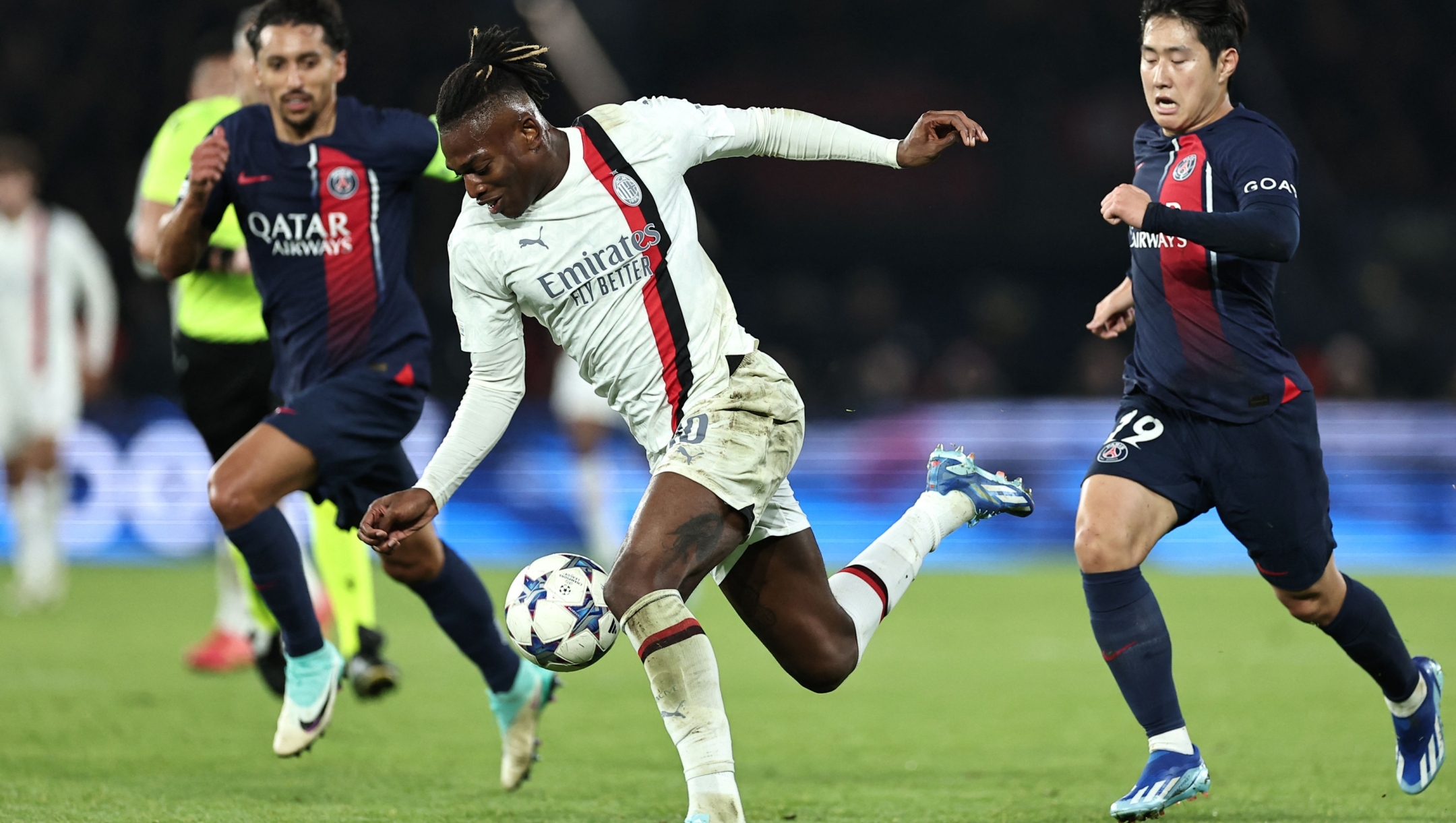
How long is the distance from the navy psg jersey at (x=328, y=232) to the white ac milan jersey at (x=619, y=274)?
1.25 m

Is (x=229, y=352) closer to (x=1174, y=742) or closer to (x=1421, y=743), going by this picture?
(x=1174, y=742)

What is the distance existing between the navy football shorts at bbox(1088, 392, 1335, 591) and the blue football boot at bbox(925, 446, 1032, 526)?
39 centimetres

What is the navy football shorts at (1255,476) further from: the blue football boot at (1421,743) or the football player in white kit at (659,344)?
the football player in white kit at (659,344)

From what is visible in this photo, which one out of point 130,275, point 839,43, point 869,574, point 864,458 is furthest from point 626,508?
point 869,574

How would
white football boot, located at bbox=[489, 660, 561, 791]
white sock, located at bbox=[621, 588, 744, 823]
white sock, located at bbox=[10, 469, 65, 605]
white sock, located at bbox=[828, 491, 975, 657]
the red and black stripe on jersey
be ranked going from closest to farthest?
white sock, located at bbox=[621, 588, 744, 823], the red and black stripe on jersey, white sock, located at bbox=[828, 491, 975, 657], white football boot, located at bbox=[489, 660, 561, 791], white sock, located at bbox=[10, 469, 65, 605]

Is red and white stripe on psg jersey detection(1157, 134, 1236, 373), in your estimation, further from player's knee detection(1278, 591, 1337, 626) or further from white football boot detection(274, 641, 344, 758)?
white football boot detection(274, 641, 344, 758)

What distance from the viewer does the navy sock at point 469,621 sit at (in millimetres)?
5281

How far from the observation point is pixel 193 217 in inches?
202

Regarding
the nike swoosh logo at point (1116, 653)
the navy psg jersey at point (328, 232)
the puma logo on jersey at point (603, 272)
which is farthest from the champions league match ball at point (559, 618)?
the navy psg jersey at point (328, 232)

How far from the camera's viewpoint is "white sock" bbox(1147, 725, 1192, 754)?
4.30m

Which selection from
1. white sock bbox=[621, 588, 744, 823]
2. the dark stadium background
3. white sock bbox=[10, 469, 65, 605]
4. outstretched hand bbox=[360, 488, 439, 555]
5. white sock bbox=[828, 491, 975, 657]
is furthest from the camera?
the dark stadium background

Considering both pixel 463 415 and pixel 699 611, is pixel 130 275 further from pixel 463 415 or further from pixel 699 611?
pixel 463 415

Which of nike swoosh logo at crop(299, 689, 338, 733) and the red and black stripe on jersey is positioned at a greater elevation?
the red and black stripe on jersey

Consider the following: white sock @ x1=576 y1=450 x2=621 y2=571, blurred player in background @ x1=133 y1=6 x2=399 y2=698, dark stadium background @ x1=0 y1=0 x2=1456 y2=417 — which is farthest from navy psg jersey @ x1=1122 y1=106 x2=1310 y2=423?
dark stadium background @ x1=0 y1=0 x2=1456 y2=417
